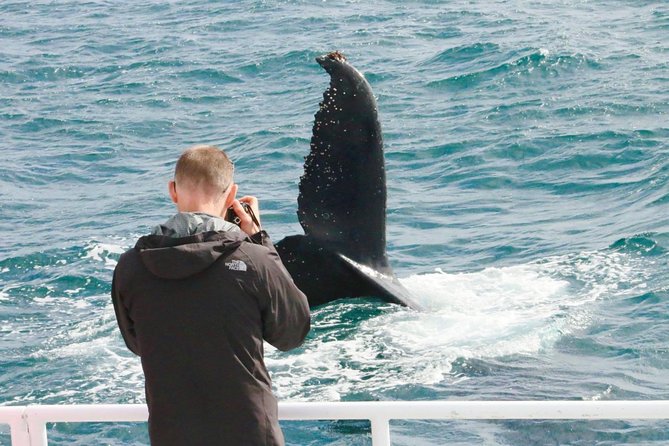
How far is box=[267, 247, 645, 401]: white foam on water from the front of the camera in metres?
7.60

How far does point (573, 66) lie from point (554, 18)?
522 centimetres

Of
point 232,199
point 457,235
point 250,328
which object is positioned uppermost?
point 232,199

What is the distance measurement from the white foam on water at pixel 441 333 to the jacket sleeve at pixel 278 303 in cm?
371

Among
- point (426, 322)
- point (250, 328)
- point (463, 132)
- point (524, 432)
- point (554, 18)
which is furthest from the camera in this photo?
point (554, 18)

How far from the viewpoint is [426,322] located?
8.58 m

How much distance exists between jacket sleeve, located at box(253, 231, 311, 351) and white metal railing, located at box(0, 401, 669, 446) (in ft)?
0.71

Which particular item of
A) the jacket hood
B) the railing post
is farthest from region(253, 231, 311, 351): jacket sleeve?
the railing post

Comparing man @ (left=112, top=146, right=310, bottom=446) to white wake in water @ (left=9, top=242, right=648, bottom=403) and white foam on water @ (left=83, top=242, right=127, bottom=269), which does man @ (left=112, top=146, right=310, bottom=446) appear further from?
white foam on water @ (left=83, top=242, right=127, bottom=269)

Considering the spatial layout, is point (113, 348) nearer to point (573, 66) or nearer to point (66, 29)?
point (573, 66)

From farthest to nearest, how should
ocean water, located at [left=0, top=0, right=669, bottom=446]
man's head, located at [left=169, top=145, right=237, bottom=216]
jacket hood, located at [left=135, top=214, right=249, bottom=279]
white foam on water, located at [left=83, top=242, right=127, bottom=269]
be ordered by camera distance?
white foam on water, located at [left=83, top=242, right=127, bottom=269], ocean water, located at [left=0, top=0, right=669, bottom=446], man's head, located at [left=169, top=145, right=237, bottom=216], jacket hood, located at [left=135, top=214, right=249, bottom=279]

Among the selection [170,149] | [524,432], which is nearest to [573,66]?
[170,149]

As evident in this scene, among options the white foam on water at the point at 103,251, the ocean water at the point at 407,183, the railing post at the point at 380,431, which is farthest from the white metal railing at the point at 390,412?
the white foam on water at the point at 103,251

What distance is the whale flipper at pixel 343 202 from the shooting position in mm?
7195

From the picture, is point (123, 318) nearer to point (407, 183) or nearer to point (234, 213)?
point (234, 213)
